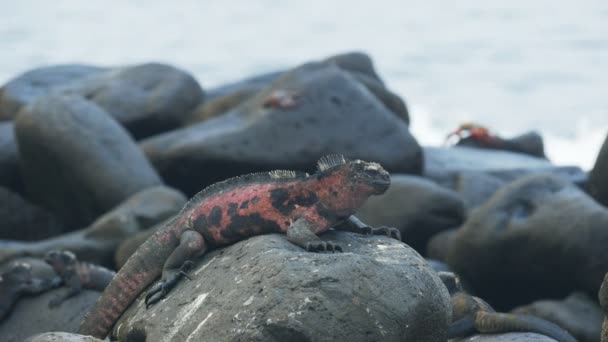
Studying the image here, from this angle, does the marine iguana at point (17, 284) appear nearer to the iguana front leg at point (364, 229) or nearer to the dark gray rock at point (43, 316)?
the dark gray rock at point (43, 316)

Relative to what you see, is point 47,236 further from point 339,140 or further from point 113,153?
point 339,140

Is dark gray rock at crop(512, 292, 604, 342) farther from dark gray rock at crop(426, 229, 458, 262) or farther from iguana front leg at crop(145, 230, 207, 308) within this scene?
iguana front leg at crop(145, 230, 207, 308)

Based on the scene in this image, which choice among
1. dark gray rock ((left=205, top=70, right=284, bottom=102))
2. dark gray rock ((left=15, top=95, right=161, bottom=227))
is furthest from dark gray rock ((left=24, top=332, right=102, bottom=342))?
dark gray rock ((left=205, top=70, right=284, bottom=102))

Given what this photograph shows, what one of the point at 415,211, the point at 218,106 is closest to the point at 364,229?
the point at 415,211

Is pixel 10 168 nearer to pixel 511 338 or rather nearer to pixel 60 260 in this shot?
pixel 60 260

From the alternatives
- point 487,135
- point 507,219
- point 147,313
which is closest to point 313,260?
point 147,313

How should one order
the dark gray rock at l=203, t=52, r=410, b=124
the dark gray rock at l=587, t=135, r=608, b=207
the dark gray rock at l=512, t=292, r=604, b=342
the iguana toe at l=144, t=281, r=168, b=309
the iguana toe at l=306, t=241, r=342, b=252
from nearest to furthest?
the iguana toe at l=306, t=241, r=342, b=252 → the iguana toe at l=144, t=281, r=168, b=309 → the dark gray rock at l=512, t=292, r=604, b=342 → the dark gray rock at l=587, t=135, r=608, b=207 → the dark gray rock at l=203, t=52, r=410, b=124

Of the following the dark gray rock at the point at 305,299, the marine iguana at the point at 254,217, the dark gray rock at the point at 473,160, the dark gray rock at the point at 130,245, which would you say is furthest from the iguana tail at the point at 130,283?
the dark gray rock at the point at 473,160
